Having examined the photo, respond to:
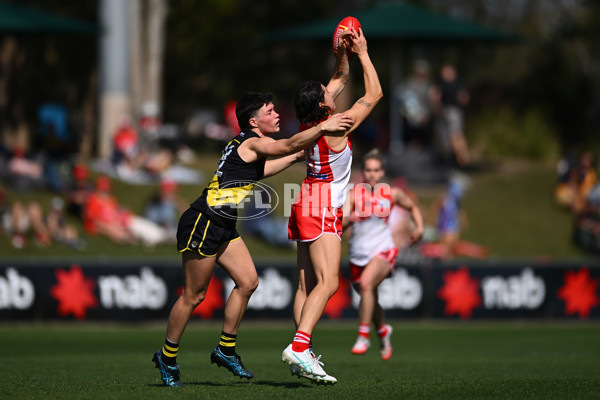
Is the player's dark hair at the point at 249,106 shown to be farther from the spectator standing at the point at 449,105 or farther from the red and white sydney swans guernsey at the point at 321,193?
the spectator standing at the point at 449,105

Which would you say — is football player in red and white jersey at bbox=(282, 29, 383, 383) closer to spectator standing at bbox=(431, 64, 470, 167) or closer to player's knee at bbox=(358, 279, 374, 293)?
player's knee at bbox=(358, 279, 374, 293)

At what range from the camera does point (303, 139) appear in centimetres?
712

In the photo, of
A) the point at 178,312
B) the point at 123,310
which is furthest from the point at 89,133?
the point at 178,312

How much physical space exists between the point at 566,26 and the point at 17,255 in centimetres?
2687

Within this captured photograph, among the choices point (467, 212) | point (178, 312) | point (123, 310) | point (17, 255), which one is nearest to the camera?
point (178, 312)

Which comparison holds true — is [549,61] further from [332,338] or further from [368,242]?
[368,242]

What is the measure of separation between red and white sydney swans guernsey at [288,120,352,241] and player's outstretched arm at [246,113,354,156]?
334mm

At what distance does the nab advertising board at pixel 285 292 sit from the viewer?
51.9 feet

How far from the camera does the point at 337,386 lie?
7.41 meters

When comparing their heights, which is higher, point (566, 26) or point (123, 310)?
point (566, 26)

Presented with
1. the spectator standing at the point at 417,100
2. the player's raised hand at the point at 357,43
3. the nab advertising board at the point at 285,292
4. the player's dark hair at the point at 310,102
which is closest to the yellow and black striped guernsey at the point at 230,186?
the player's dark hair at the point at 310,102

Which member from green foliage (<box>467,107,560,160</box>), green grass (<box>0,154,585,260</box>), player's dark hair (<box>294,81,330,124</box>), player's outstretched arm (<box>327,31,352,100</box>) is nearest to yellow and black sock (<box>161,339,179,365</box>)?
player's dark hair (<box>294,81,330,124</box>)

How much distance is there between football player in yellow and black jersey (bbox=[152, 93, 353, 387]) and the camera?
23.7ft

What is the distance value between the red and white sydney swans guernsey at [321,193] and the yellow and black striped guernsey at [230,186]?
426 mm
